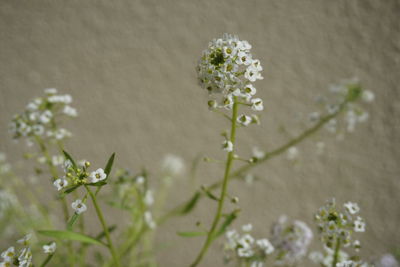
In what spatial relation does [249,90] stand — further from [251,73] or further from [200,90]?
[200,90]

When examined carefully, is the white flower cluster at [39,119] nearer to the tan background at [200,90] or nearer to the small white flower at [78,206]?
the small white flower at [78,206]

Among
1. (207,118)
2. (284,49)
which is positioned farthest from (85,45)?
(284,49)

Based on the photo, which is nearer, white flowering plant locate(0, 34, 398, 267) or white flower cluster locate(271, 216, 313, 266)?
white flowering plant locate(0, 34, 398, 267)

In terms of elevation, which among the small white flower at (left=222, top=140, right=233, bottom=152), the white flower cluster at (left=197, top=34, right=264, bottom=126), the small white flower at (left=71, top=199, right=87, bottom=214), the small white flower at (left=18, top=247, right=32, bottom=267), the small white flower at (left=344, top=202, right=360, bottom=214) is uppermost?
the white flower cluster at (left=197, top=34, right=264, bottom=126)

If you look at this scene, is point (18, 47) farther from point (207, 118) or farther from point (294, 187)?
point (294, 187)

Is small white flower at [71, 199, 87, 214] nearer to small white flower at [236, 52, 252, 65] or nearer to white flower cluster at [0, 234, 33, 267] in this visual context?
white flower cluster at [0, 234, 33, 267]

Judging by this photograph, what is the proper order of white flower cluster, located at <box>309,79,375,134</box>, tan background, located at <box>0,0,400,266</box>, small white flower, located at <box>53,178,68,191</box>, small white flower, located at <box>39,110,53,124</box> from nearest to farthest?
1. small white flower, located at <box>53,178,68,191</box>
2. small white flower, located at <box>39,110,53,124</box>
3. white flower cluster, located at <box>309,79,375,134</box>
4. tan background, located at <box>0,0,400,266</box>

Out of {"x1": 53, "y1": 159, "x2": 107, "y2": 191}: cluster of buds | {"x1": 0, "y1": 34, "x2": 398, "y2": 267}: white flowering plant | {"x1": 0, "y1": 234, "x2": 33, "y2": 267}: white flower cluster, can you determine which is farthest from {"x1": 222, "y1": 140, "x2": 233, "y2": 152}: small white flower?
{"x1": 0, "y1": 234, "x2": 33, "y2": 267}: white flower cluster
